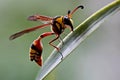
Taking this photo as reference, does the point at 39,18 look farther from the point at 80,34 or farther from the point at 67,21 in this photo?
the point at 80,34

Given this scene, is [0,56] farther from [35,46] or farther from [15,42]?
[35,46]

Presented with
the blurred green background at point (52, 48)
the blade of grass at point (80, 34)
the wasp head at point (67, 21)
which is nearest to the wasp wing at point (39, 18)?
the wasp head at point (67, 21)

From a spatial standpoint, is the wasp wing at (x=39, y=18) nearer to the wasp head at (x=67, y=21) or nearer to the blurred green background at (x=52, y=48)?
the wasp head at (x=67, y=21)

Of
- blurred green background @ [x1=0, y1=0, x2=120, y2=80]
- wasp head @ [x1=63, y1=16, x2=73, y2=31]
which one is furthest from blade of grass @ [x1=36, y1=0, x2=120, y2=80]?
blurred green background @ [x1=0, y1=0, x2=120, y2=80]

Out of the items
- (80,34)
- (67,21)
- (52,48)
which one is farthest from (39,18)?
(52,48)

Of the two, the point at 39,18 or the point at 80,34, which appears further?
the point at 39,18

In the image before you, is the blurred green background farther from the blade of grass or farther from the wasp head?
the blade of grass
